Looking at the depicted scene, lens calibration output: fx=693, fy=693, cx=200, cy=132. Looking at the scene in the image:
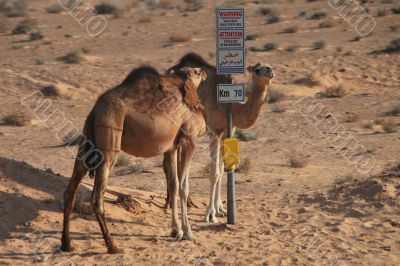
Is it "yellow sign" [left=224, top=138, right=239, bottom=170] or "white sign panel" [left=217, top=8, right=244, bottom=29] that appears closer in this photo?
"white sign panel" [left=217, top=8, right=244, bottom=29]

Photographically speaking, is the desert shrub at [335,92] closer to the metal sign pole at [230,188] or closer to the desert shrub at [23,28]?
the metal sign pole at [230,188]

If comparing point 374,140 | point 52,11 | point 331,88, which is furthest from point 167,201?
point 52,11

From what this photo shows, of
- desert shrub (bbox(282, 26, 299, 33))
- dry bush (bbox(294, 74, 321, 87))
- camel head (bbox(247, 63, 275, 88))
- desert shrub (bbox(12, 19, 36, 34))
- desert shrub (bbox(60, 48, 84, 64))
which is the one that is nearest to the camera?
camel head (bbox(247, 63, 275, 88))

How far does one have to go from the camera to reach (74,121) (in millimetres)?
20797

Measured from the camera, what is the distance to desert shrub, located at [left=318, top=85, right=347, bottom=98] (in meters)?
24.0

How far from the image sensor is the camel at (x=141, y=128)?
8773 mm

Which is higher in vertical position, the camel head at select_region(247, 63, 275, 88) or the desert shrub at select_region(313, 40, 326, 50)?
the desert shrub at select_region(313, 40, 326, 50)

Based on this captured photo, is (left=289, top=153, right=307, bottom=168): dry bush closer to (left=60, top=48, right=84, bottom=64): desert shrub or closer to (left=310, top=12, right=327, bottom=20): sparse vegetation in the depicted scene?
(left=60, top=48, right=84, bottom=64): desert shrub

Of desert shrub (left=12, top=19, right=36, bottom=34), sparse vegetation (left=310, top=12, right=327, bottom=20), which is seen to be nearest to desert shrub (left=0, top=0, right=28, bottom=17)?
desert shrub (left=12, top=19, right=36, bottom=34)

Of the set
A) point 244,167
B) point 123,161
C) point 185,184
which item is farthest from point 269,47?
point 185,184

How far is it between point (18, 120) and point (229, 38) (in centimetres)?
1169

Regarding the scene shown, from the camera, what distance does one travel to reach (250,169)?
51.3 ft

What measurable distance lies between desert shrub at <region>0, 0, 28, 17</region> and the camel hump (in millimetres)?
35582

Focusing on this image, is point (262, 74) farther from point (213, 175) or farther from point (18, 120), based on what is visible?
point (18, 120)
